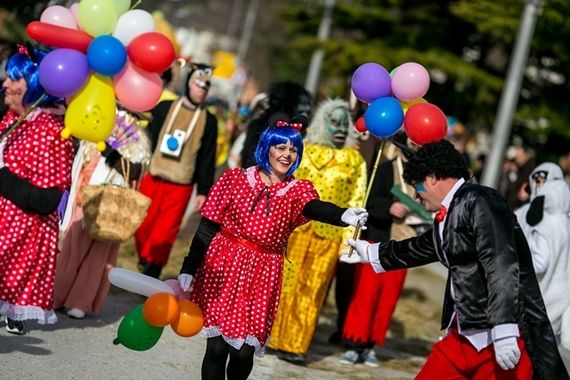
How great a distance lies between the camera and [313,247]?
873cm

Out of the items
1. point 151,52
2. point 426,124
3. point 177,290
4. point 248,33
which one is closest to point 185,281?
point 177,290

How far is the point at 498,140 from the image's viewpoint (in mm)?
18609

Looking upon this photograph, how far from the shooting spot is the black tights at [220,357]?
5.96 metres

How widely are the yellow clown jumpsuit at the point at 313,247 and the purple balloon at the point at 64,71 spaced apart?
126 inches

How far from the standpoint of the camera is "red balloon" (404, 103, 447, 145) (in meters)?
6.24

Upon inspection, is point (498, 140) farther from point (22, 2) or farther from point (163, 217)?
point (163, 217)

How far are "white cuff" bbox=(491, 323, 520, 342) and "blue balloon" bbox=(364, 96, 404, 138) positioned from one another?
2006 mm

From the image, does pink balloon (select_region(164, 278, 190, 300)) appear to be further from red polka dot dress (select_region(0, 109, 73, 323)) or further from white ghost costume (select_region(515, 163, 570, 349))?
white ghost costume (select_region(515, 163, 570, 349))

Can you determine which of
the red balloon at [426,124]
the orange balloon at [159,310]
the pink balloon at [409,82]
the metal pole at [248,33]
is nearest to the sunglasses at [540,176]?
the pink balloon at [409,82]

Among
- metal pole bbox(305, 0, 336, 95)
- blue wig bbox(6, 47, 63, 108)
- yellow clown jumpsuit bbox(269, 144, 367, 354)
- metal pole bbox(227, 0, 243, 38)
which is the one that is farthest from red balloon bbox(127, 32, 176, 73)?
metal pole bbox(227, 0, 243, 38)

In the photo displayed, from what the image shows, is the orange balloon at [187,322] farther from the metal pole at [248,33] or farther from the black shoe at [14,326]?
the metal pole at [248,33]

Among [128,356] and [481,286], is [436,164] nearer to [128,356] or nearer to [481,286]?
[481,286]

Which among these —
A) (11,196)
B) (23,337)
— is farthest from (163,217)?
(11,196)

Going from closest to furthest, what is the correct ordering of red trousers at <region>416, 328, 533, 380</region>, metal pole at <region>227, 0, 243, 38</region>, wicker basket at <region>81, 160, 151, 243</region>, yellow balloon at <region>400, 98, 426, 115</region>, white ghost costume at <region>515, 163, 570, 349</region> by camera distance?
red trousers at <region>416, 328, 533, 380</region>, yellow balloon at <region>400, 98, 426, 115</region>, wicker basket at <region>81, 160, 151, 243</region>, white ghost costume at <region>515, 163, 570, 349</region>, metal pole at <region>227, 0, 243, 38</region>
